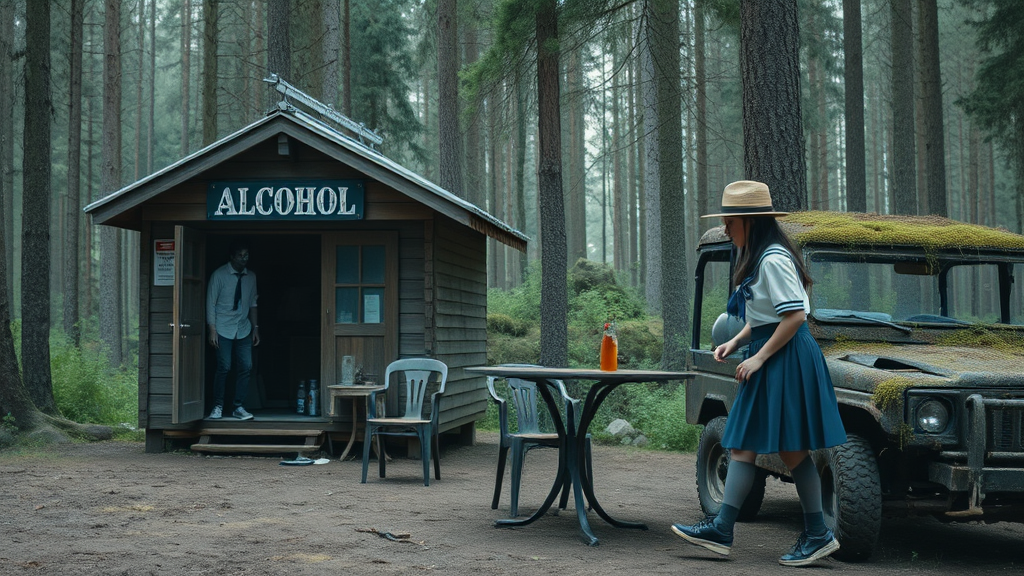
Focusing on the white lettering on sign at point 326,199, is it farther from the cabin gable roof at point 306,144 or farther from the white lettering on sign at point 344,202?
the cabin gable roof at point 306,144

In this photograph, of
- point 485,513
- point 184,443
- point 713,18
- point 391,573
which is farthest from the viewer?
point 713,18

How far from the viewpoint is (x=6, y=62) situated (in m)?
23.4

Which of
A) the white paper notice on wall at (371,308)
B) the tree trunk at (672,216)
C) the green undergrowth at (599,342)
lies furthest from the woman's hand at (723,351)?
the tree trunk at (672,216)

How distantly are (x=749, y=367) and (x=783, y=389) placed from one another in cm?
21

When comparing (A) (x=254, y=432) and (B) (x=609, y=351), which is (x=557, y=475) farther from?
(A) (x=254, y=432)

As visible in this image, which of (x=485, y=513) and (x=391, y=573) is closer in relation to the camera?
(x=391, y=573)

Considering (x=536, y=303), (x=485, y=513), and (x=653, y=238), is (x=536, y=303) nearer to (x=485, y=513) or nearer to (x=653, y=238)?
(x=653, y=238)

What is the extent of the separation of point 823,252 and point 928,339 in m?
0.85

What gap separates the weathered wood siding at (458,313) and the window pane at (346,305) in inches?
33.4

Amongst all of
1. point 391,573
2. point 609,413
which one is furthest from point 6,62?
point 391,573

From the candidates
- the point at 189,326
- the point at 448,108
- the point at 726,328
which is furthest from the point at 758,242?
the point at 448,108

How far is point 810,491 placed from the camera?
498 cm

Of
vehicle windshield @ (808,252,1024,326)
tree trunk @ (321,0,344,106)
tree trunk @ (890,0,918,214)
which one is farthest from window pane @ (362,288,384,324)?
tree trunk @ (890,0,918,214)

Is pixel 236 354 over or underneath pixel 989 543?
over
